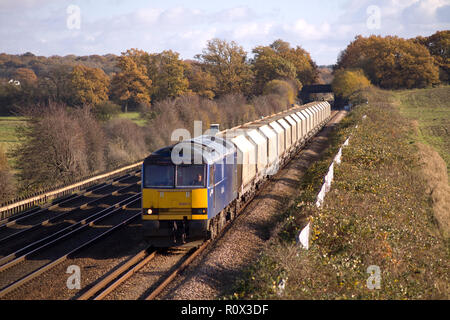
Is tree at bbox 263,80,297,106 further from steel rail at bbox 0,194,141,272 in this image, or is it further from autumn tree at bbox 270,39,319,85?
steel rail at bbox 0,194,141,272

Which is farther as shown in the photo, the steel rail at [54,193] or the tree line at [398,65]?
the tree line at [398,65]

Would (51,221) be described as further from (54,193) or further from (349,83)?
(349,83)

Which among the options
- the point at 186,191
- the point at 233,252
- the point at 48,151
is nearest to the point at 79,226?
the point at 186,191

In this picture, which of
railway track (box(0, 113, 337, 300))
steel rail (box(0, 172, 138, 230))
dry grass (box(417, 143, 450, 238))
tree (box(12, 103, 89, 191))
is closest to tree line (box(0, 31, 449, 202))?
tree (box(12, 103, 89, 191))

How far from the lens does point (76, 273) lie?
454 inches

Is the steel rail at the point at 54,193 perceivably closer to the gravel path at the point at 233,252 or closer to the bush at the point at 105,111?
the gravel path at the point at 233,252

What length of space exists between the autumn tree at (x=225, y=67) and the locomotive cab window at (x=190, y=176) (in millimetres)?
63125

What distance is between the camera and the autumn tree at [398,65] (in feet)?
291

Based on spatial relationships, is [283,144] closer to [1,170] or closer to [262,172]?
[262,172]

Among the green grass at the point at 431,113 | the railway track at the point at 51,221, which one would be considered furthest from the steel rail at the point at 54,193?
the green grass at the point at 431,113

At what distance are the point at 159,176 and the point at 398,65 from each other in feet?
295

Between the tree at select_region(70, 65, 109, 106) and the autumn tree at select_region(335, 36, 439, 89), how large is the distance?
58.9 metres

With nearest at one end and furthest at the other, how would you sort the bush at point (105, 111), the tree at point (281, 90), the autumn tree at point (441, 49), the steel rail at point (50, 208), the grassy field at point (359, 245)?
the grassy field at point (359, 245)
the steel rail at point (50, 208)
the bush at point (105, 111)
the tree at point (281, 90)
the autumn tree at point (441, 49)

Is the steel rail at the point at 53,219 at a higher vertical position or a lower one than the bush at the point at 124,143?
lower
